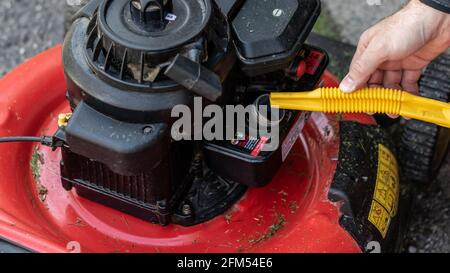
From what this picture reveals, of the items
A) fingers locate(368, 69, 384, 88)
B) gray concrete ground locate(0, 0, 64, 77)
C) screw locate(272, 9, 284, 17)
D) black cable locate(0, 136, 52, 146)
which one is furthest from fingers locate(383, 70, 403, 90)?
gray concrete ground locate(0, 0, 64, 77)

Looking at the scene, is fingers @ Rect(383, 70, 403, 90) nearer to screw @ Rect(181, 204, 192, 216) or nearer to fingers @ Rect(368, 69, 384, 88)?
fingers @ Rect(368, 69, 384, 88)

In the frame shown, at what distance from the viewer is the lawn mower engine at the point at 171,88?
104 cm

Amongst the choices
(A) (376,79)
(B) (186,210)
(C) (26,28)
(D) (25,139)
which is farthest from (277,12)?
(C) (26,28)

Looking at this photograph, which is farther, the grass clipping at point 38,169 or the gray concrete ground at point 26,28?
the gray concrete ground at point 26,28

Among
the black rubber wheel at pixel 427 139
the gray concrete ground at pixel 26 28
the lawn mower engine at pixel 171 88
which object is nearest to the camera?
the lawn mower engine at pixel 171 88

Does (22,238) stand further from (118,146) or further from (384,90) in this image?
(384,90)

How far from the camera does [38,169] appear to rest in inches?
53.1

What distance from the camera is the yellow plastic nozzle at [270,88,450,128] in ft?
3.76

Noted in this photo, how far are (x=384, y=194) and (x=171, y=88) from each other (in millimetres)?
504

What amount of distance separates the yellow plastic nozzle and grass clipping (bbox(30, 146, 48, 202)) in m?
0.45

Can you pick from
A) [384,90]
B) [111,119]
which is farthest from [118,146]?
[384,90]

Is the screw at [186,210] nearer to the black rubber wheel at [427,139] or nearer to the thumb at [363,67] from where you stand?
the thumb at [363,67]

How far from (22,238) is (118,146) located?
0.89 ft

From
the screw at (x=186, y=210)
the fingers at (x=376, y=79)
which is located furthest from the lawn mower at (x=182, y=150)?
the fingers at (x=376, y=79)
